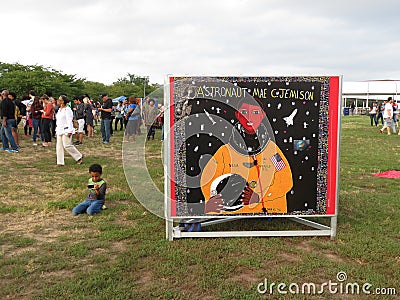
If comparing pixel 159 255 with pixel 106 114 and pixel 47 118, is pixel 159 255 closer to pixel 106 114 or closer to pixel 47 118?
pixel 47 118

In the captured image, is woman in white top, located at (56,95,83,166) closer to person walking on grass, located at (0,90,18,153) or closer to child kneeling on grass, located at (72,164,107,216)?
person walking on grass, located at (0,90,18,153)

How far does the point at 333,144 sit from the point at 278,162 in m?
0.68

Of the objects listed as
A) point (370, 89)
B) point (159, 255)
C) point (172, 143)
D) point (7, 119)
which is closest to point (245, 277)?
point (159, 255)

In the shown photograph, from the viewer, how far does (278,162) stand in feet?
16.3

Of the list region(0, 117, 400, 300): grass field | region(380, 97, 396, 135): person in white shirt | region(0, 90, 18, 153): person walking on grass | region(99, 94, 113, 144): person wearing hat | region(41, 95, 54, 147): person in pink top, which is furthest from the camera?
region(380, 97, 396, 135): person in white shirt

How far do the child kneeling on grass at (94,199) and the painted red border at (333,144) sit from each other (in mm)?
3192

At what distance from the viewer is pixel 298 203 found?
505cm

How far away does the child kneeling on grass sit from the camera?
6.09m

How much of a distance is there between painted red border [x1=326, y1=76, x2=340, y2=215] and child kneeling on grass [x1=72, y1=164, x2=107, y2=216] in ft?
10.5

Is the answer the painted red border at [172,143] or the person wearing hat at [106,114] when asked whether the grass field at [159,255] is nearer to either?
the painted red border at [172,143]

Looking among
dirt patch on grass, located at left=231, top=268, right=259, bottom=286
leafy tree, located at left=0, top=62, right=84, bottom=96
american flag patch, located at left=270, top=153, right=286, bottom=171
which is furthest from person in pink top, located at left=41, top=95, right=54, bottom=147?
leafy tree, located at left=0, top=62, right=84, bottom=96

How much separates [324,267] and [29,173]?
7.27m

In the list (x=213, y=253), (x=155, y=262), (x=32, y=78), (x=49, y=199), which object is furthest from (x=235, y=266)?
(x=32, y=78)

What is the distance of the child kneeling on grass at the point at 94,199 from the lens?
609 cm
